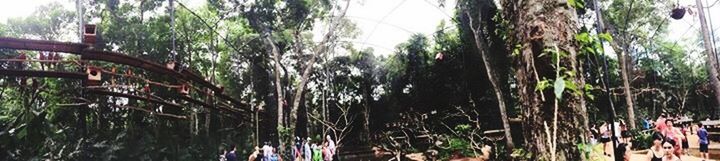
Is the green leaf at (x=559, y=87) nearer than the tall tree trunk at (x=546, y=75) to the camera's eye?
Yes

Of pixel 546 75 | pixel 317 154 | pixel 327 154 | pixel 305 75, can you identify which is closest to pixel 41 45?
pixel 546 75

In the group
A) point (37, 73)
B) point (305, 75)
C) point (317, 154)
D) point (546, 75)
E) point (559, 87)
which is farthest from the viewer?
point (305, 75)

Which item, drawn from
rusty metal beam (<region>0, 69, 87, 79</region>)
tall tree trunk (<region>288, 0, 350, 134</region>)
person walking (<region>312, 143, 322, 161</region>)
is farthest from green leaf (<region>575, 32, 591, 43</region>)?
tall tree trunk (<region>288, 0, 350, 134</region>)

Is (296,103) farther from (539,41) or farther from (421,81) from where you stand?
(539,41)

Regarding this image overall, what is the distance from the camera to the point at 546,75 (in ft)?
5.84

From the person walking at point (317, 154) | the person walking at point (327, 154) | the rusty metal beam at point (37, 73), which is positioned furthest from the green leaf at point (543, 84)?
the person walking at point (327, 154)

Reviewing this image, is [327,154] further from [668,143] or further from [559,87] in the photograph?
[559,87]

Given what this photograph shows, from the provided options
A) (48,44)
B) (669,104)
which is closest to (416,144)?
(48,44)

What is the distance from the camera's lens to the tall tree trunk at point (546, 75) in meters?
1.75

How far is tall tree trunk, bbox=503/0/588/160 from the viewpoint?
1749mm

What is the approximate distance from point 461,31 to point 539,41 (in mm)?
17872

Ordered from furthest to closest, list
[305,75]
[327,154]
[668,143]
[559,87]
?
1. [305,75]
2. [327,154]
3. [668,143]
4. [559,87]

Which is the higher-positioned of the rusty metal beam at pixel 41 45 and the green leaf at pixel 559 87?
the rusty metal beam at pixel 41 45

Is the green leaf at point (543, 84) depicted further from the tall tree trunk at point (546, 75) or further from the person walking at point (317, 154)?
the person walking at point (317, 154)
